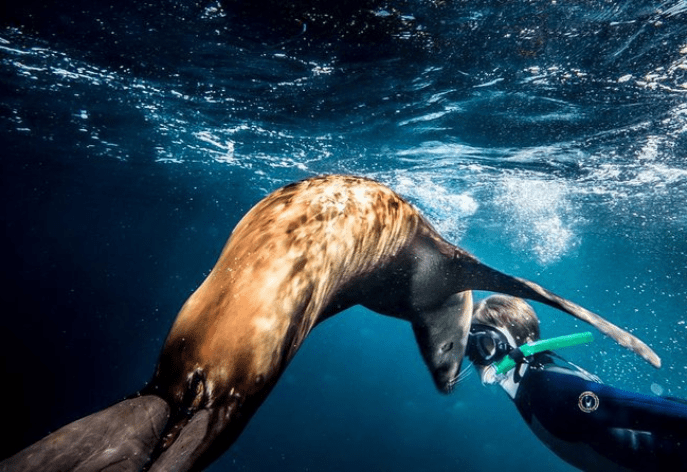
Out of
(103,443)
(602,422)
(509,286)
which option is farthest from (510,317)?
(103,443)

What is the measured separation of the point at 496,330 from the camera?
4.75m

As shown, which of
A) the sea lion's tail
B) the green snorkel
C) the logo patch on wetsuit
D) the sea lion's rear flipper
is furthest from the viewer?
the green snorkel

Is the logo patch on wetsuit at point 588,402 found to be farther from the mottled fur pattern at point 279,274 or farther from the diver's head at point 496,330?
the mottled fur pattern at point 279,274

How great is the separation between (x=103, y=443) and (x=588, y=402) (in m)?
4.68

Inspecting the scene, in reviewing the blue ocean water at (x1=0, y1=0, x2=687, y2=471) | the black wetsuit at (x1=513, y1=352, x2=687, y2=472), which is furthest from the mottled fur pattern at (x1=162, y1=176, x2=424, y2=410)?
the blue ocean water at (x1=0, y1=0, x2=687, y2=471)

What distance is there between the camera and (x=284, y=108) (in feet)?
39.5

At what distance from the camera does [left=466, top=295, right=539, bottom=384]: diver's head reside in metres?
4.61

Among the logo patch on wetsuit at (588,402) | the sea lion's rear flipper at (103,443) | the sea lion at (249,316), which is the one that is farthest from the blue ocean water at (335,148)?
the sea lion's rear flipper at (103,443)

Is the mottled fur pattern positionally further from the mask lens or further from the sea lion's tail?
the mask lens

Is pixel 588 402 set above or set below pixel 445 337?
below

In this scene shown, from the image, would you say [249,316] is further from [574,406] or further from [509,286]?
[574,406]

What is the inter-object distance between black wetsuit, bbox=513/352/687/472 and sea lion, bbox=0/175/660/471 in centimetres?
320

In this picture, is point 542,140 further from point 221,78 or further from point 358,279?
point 358,279

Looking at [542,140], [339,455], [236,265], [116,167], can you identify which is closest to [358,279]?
[236,265]
